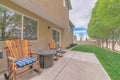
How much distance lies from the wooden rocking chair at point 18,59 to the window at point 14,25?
0.88 meters

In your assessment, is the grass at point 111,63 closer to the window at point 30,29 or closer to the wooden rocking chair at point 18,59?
the wooden rocking chair at point 18,59

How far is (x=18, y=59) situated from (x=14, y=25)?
71.8 inches

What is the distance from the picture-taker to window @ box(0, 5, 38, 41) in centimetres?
482

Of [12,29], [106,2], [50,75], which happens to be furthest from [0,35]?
[106,2]

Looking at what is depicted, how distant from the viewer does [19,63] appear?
359 cm

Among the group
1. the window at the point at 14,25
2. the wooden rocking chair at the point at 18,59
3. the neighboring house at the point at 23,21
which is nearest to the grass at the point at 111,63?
the wooden rocking chair at the point at 18,59

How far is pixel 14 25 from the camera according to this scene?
5.41 meters

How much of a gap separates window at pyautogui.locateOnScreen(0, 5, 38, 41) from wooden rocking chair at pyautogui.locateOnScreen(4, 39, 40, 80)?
34.6 inches

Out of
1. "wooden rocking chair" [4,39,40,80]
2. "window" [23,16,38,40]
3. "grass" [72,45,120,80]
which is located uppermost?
"window" [23,16,38,40]

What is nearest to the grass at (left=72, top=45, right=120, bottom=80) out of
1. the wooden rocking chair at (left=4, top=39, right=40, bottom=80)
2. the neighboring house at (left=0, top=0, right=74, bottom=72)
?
the wooden rocking chair at (left=4, top=39, right=40, bottom=80)

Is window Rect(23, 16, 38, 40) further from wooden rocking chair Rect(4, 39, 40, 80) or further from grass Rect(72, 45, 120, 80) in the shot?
grass Rect(72, 45, 120, 80)

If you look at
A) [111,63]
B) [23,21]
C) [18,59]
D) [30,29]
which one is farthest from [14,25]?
[111,63]

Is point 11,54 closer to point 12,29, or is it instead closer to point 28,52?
point 28,52

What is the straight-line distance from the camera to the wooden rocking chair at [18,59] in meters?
3.57
